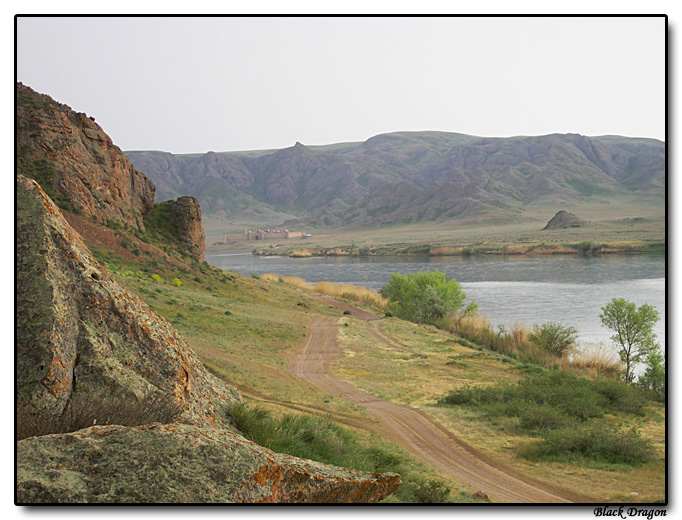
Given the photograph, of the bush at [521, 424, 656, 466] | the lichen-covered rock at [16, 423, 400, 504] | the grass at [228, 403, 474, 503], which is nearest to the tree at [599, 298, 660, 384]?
the bush at [521, 424, 656, 466]

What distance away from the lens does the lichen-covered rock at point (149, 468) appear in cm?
392

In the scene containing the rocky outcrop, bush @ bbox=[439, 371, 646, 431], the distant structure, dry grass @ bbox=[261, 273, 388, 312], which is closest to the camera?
bush @ bbox=[439, 371, 646, 431]

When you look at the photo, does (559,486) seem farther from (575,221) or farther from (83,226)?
(575,221)

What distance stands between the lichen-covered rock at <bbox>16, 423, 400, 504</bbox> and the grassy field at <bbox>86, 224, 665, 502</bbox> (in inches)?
103

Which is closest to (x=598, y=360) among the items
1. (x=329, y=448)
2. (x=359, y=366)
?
(x=359, y=366)

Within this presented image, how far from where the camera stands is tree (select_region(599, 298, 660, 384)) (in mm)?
19016

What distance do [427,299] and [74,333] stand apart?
28867 mm

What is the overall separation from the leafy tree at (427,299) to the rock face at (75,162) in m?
16.7

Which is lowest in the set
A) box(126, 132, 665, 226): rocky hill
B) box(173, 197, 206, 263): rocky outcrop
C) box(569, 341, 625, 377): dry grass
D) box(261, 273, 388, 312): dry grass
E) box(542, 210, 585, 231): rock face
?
box(569, 341, 625, 377): dry grass

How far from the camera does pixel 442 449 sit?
1046 cm

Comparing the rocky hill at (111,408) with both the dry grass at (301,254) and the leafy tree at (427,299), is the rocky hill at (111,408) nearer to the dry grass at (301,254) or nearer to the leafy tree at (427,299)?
the leafy tree at (427,299)

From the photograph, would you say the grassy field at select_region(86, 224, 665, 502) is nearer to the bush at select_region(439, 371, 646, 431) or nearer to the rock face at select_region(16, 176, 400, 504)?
the bush at select_region(439, 371, 646, 431)

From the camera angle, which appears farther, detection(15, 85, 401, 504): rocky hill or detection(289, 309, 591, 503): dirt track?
detection(289, 309, 591, 503): dirt track

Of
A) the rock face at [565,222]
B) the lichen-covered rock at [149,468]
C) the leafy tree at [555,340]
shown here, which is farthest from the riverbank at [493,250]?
the lichen-covered rock at [149,468]
